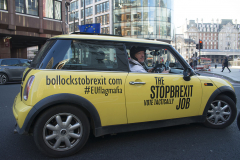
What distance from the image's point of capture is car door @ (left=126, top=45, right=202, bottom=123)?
3012 mm

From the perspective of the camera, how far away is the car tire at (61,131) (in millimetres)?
2588

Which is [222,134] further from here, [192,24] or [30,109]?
[192,24]

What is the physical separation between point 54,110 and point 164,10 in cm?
4554

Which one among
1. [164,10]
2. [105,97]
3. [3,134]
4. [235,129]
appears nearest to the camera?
[105,97]

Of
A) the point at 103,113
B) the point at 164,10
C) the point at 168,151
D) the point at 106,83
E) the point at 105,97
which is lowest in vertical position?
the point at 168,151

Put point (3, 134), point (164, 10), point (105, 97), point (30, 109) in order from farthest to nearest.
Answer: point (164, 10) < point (3, 134) < point (105, 97) < point (30, 109)

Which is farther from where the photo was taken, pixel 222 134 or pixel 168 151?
pixel 222 134

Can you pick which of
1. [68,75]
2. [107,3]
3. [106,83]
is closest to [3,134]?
[68,75]

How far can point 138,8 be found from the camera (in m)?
44.6

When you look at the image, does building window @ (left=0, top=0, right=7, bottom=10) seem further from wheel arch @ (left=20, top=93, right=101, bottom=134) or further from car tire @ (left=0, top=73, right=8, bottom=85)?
wheel arch @ (left=20, top=93, right=101, bottom=134)

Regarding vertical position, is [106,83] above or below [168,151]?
above

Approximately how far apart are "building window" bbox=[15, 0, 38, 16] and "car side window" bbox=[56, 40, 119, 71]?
20864mm

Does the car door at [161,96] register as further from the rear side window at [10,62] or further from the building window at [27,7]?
the building window at [27,7]

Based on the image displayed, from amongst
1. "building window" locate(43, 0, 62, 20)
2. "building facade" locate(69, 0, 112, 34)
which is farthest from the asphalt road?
"building facade" locate(69, 0, 112, 34)
